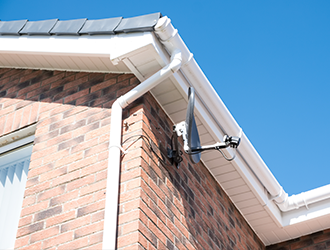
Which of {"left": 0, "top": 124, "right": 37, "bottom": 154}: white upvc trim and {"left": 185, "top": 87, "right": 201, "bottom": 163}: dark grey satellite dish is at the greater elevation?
{"left": 0, "top": 124, "right": 37, "bottom": 154}: white upvc trim

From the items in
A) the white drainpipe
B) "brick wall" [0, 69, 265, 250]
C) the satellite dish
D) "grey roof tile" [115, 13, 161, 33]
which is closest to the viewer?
the white drainpipe

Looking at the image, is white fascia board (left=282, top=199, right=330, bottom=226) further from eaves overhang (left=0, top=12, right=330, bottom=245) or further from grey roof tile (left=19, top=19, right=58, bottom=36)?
grey roof tile (left=19, top=19, right=58, bottom=36)

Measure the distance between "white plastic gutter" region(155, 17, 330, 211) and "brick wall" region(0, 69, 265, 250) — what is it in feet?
1.42

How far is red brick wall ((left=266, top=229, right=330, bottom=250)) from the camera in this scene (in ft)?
16.7

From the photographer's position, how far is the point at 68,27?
3920mm

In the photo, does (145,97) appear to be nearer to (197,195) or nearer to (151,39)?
(151,39)

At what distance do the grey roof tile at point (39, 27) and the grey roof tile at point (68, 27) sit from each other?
0.06m

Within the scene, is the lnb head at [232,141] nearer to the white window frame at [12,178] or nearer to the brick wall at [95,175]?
the brick wall at [95,175]

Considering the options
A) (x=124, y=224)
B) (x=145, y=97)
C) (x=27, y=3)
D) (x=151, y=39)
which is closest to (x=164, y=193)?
(x=124, y=224)

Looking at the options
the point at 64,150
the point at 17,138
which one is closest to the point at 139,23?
the point at 64,150

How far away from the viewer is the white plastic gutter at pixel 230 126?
354 centimetres

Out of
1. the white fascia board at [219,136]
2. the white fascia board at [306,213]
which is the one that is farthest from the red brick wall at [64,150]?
the white fascia board at [306,213]

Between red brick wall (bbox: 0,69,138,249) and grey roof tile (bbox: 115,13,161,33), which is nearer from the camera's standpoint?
red brick wall (bbox: 0,69,138,249)

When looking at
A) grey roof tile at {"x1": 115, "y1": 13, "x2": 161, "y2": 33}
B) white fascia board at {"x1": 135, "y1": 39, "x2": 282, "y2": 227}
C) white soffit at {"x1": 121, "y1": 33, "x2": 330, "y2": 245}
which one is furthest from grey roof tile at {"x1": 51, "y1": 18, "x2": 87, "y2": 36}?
white fascia board at {"x1": 135, "y1": 39, "x2": 282, "y2": 227}
